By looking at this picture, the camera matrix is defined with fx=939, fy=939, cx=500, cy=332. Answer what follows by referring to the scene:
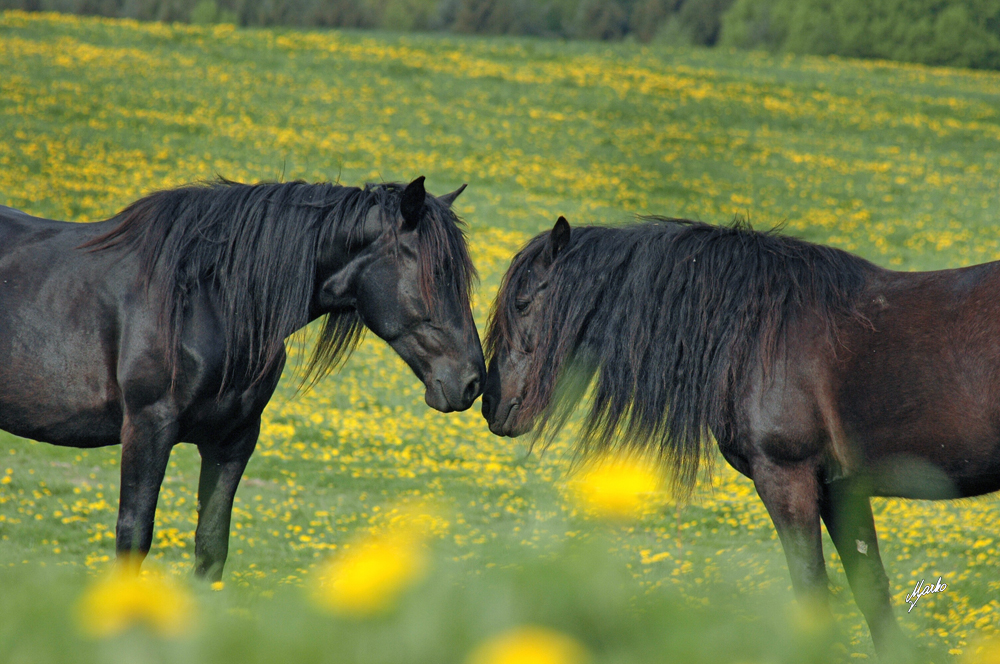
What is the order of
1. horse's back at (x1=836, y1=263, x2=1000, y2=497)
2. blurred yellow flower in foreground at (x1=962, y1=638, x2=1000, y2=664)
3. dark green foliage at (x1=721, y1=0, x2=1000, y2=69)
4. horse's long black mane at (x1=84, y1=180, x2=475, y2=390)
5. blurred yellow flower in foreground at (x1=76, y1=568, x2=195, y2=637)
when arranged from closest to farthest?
1. blurred yellow flower in foreground at (x1=76, y1=568, x2=195, y2=637)
2. blurred yellow flower in foreground at (x1=962, y1=638, x2=1000, y2=664)
3. horse's back at (x1=836, y1=263, x2=1000, y2=497)
4. horse's long black mane at (x1=84, y1=180, x2=475, y2=390)
5. dark green foliage at (x1=721, y1=0, x2=1000, y2=69)

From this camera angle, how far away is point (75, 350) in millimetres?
4371

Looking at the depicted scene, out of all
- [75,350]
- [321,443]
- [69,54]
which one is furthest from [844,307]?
[69,54]

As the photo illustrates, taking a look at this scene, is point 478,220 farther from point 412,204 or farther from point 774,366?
point 774,366

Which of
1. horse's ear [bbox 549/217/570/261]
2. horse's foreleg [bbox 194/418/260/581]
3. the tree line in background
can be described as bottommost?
horse's foreleg [bbox 194/418/260/581]

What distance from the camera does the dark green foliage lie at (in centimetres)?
4834

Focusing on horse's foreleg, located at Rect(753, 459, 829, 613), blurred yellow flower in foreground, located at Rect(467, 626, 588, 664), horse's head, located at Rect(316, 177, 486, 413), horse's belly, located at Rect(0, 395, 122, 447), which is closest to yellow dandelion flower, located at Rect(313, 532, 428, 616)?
blurred yellow flower in foreground, located at Rect(467, 626, 588, 664)

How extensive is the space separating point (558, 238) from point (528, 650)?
3.83 meters

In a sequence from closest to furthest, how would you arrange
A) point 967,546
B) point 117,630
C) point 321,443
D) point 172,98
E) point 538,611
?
point 117,630
point 538,611
point 967,546
point 321,443
point 172,98

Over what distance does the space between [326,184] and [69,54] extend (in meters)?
25.2

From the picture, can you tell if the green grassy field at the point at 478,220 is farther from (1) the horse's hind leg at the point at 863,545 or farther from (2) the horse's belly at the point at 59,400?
(2) the horse's belly at the point at 59,400

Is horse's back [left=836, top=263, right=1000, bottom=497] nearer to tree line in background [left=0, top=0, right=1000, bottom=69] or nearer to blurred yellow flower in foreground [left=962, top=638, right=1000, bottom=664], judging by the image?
blurred yellow flower in foreground [left=962, top=638, right=1000, bottom=664]

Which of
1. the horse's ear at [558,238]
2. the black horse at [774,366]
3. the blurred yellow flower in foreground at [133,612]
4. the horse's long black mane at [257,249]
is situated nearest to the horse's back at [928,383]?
the black horse at [774,366]

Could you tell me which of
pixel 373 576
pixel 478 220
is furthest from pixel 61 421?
pixel 478 220

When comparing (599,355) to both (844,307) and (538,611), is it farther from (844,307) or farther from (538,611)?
(538,611)
